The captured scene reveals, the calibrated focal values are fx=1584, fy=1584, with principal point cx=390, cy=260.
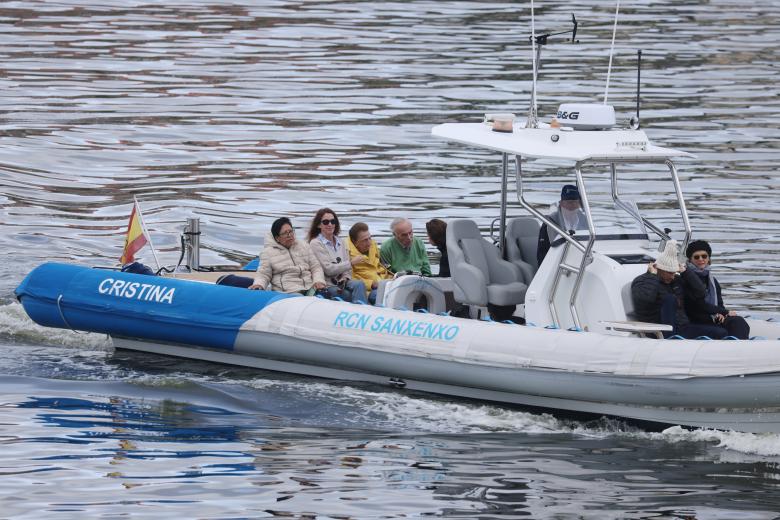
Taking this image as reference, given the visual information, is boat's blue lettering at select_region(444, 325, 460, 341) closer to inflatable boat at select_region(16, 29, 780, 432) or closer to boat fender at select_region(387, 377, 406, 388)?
inflatable boat at select_region(16, 29, 780, 432)

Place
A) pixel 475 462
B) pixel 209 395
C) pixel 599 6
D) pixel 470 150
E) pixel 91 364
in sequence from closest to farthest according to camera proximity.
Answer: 1. pixel 475 462
2. pixel 209 395
3. pixel 91 364
4. pixel 470 150
5. pixel 599 6

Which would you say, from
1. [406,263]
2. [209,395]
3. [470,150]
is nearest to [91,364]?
[209,395]

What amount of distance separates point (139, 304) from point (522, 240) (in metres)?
3.48

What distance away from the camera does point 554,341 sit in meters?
12.0

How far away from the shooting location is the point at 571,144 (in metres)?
12.7

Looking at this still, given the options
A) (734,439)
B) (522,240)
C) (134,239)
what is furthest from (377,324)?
(134,239)

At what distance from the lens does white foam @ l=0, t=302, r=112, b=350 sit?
50.0 ft

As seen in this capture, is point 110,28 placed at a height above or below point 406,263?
above

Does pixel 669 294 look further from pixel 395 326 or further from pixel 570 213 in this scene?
pixel 395 326

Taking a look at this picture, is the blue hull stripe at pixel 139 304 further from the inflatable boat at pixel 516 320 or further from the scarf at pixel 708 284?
the scarf at pixel 708 284

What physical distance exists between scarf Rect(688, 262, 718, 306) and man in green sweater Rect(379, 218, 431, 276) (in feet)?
10.7

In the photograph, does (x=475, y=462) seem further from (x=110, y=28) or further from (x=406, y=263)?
(x=110, y=28)

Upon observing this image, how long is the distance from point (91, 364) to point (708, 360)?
229 inches

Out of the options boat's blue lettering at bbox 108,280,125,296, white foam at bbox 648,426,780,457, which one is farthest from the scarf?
boat's blue lettering at bbox 108,280,125,296
